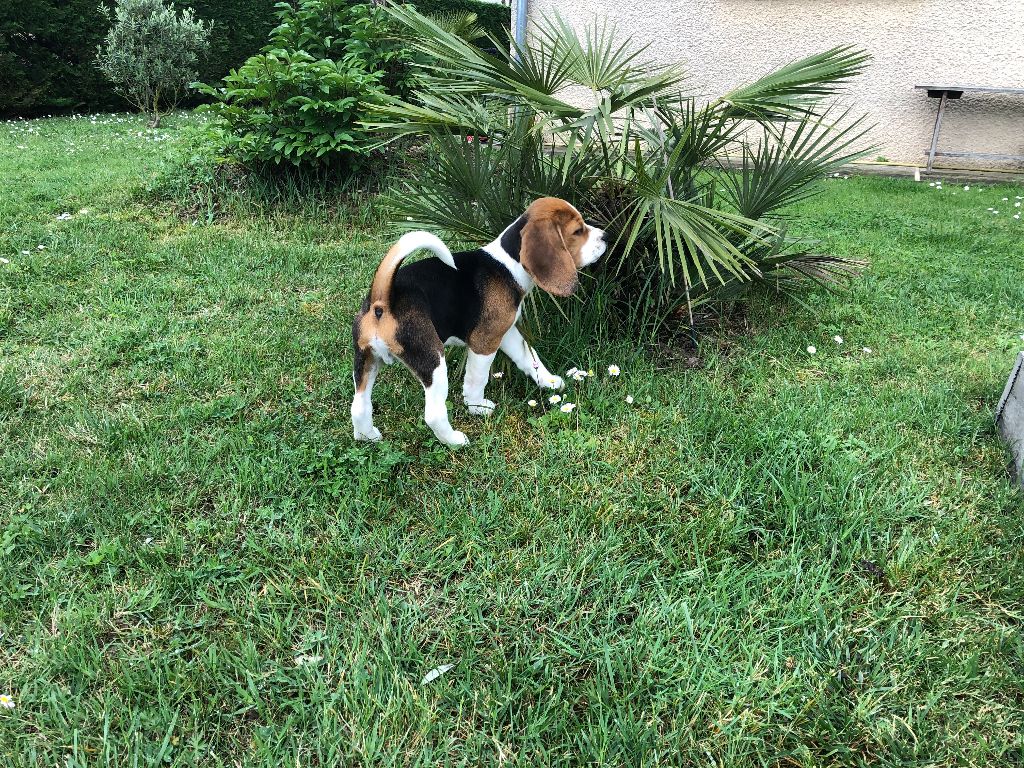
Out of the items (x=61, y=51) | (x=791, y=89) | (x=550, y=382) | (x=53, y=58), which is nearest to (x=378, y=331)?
(x=550, y=382)

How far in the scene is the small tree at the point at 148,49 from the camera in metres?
10.1

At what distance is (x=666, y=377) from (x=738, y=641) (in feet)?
5.41

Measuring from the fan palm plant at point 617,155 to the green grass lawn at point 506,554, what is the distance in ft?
1.67

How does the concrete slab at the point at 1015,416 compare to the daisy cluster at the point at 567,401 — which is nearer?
the concrete slab at the point at 1015,416

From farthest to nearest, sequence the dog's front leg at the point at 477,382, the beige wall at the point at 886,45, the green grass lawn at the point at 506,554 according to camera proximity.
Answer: the beige wall at the point at 886,45 → the dog's front leg at the point at 477,382 → the green grass lawn at the point at 506,554

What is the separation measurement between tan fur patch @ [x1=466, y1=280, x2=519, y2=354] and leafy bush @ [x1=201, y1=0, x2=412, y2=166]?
3147mm

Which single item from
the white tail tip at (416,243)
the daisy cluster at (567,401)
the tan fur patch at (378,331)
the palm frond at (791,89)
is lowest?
the daisy cluster at (567,401)

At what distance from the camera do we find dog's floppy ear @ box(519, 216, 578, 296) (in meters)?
2.62

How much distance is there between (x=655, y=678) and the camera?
1.77 m

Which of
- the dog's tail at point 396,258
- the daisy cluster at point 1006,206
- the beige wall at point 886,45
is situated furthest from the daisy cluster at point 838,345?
the beige wall at point 886,45

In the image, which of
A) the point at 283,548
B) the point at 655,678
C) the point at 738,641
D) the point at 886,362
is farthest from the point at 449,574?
the point at 886,362

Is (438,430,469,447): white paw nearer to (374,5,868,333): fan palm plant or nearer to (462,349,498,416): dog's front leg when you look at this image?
(462,349,498,416): dog's front leg

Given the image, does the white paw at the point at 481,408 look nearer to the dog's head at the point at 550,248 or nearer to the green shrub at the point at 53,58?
the dog's head at the point at 550,248

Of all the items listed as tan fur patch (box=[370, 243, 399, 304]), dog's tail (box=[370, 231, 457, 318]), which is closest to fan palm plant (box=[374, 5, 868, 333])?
dog's tail (box=[370, 231, 457, 318])
